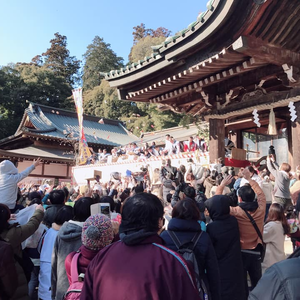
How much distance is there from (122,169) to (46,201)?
9278 mm

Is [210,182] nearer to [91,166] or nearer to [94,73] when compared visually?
[91,166]

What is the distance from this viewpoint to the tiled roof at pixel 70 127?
22517 mm

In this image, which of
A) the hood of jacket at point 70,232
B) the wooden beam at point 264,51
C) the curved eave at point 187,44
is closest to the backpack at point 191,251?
the hood of jacket at point 70,232

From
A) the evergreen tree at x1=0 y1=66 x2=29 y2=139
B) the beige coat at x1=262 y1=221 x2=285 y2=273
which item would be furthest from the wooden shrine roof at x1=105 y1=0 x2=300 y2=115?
the evergreen tree at x1=0 y1=66 x2=29 y2=139

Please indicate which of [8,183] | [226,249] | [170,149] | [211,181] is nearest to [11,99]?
[170,149]

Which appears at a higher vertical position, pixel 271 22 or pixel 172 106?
pixel 271 22

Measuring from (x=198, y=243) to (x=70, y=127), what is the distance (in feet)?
78.3

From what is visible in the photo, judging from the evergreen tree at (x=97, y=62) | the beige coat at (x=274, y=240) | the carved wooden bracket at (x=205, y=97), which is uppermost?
the evergreen tree at (x=97, y=62)

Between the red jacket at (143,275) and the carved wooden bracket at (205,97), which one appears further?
the carved wooden bracket at (205,97)

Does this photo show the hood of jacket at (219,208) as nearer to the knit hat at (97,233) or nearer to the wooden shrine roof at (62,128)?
the knit hat at (97,233)

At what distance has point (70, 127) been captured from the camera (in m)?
24.8

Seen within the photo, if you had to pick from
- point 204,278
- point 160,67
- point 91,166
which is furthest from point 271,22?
point 91,166

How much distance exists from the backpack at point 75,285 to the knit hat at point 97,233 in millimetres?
150

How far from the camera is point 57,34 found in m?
45.7
